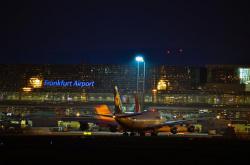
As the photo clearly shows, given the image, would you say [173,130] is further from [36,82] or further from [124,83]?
[36,82]

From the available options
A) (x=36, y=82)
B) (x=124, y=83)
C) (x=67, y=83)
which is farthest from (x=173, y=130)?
(x=36, y=82)

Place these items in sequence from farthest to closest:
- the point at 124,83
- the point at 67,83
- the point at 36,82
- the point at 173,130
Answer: the point at 124,83 → the point at 36,82 → the point at 67,83 → the point at 173,130

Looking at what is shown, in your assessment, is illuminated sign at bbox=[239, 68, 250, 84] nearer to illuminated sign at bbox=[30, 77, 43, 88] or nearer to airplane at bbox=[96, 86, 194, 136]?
illuminated sign at bbox=[30, 77, 43, 88]

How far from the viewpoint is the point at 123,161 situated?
3969cm

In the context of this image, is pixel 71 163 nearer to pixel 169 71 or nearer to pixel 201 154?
pixel 201 154

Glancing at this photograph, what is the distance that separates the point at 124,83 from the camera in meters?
195

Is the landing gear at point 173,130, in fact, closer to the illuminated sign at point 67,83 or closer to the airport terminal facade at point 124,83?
the airport terminal facade at point 124,83

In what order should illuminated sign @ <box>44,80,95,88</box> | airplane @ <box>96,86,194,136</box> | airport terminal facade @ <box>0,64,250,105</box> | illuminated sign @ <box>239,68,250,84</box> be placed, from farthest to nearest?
illuminated sign @ <box>44,80,95,88</box>
illuminated sign @ <box>239,68,250,84</box>
airport terminal facade @ <box>0,64,250,105</box>
airplane @ <box>96,86,194,136</box>

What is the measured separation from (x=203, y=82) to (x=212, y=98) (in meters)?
12.4

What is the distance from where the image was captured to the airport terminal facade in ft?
595

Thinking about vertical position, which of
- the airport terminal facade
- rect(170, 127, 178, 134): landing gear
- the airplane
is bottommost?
rect(170, 127, 178, 134): landing gear

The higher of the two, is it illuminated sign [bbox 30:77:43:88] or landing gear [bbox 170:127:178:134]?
illuminated sign [bbox 30:77:43:88]

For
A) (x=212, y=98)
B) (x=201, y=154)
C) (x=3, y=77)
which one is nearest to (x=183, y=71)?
(x=212, y=98)

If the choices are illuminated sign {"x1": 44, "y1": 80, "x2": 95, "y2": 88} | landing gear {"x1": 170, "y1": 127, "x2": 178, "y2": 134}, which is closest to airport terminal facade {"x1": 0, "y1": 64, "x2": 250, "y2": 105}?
illuminated sign {"x1": 44, "y1": 80, "x2": 95, "y2": 88}
